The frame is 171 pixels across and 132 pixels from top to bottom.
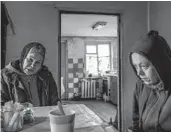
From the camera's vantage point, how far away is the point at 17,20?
2.90m

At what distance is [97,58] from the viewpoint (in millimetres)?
7672

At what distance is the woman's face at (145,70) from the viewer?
4.93 ft

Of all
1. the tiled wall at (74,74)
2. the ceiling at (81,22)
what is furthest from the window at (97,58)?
the ceiling at (81,22)

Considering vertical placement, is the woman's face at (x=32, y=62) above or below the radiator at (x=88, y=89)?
above

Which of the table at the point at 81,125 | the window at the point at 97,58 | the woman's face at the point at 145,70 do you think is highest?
the window at the point at 97,58

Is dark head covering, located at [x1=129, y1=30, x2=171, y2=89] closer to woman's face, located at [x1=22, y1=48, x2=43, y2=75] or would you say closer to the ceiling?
woman's face, located at [x1=22, y1=48, x2=43, y2=75]

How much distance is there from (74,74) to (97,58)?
119 cm

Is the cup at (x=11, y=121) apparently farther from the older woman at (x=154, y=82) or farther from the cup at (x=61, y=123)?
the older woman at (x=154, y=82)

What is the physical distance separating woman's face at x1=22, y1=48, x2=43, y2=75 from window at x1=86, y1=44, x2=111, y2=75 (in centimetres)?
536

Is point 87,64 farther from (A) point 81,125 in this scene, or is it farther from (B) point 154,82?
(A) point 81,125

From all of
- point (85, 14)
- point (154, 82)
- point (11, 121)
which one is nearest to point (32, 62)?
point (11, 121)

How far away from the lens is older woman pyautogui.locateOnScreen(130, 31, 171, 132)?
1367mm

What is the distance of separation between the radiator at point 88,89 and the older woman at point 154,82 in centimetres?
546

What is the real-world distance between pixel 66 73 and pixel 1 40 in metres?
4.90
